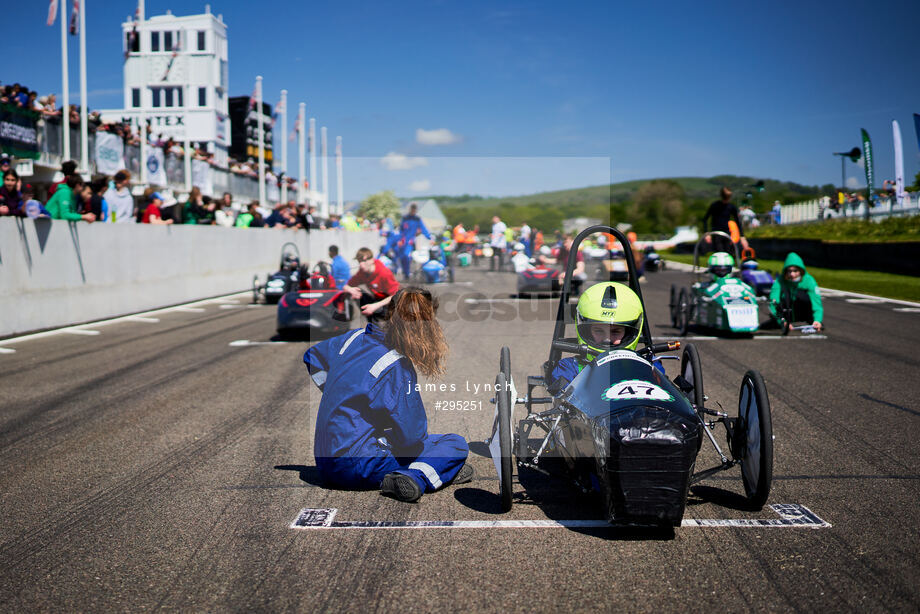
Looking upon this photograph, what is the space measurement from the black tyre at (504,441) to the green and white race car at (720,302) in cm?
742

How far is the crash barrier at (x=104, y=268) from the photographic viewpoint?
37.2 feet

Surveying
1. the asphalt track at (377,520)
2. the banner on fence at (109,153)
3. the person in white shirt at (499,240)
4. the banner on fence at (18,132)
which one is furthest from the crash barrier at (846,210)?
the banner on fence at (18,132)

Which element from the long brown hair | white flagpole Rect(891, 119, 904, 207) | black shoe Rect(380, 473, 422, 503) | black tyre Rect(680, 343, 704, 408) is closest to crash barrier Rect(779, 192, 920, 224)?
white flagpole Rect(891, 119, 904, 207)

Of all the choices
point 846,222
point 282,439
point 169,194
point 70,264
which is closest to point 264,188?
point 169,194

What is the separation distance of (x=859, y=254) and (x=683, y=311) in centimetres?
1589

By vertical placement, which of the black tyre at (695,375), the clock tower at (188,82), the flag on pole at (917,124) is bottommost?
the black tyre at (695,375)

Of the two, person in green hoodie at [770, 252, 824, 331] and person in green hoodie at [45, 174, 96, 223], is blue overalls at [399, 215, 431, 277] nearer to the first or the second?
person in green hoodie at [45, 174, 96, 223]

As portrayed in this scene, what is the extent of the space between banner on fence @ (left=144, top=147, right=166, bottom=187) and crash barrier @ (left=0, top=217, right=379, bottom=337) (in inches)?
222

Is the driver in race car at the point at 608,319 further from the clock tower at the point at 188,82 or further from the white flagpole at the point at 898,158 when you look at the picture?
the clock tower at the point at 188,82

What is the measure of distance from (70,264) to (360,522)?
1038 centimetres

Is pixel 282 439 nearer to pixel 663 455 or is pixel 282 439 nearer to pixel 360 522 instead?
pixel 360 522

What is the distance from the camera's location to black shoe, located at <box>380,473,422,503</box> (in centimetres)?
419

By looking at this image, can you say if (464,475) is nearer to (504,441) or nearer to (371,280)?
(504,441)

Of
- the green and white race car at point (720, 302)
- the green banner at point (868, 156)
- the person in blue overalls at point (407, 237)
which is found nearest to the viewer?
the green and white race car at point (720, 302)
